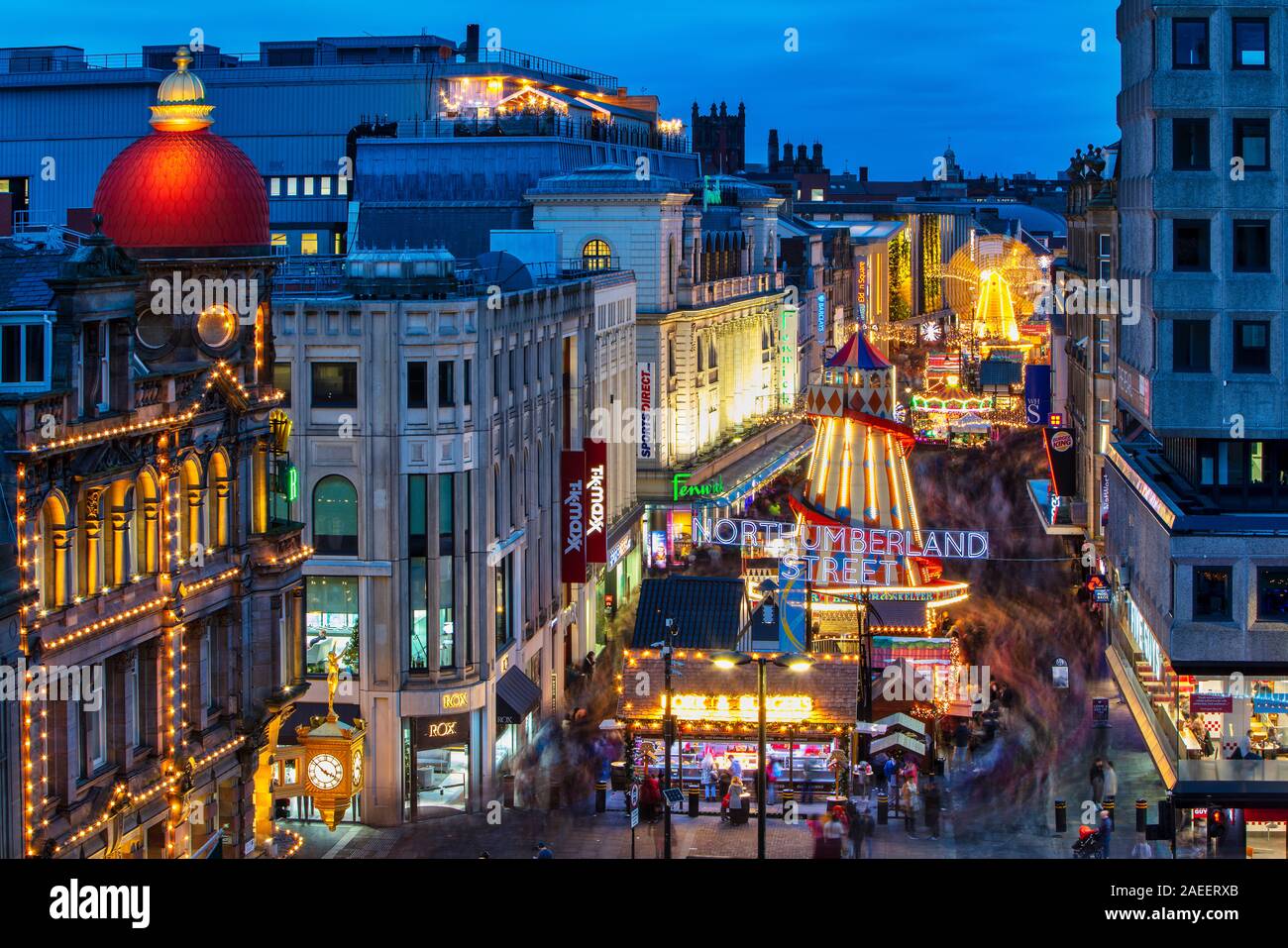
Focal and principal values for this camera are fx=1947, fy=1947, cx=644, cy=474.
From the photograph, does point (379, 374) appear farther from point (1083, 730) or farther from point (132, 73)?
point (132, 73)

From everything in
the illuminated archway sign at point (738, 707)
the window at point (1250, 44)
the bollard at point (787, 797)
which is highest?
the window at point (1250, 44)

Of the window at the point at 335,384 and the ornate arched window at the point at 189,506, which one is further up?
the window at the point at 335,384

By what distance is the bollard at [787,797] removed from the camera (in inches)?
1642

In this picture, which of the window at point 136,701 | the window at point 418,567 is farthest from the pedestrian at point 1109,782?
the window at point 136,701

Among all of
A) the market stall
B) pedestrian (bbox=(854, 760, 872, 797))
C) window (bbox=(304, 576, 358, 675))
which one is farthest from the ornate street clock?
pedestrian (bbox=(854, 760, 872, 797))

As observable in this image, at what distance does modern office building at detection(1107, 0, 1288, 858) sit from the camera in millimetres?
38312

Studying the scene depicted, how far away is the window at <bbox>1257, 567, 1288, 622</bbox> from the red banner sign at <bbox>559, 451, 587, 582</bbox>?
73.8ft

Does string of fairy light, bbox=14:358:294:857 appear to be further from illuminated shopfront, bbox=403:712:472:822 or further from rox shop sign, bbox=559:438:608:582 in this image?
rox shop sign, bbox=559:438:608:582

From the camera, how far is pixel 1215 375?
41656mm

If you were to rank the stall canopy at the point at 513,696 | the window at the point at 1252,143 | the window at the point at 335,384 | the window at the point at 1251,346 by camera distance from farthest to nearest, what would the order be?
1. the stall canopy at the point at 513,696
2. the window at the point at 335,384
3. the window at the point at 1251,346
4. the window at the point at 1252,143

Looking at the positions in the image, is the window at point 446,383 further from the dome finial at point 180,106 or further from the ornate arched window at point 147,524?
the ornate arched window at point 147,524

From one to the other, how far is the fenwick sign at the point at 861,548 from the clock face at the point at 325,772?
16.9 m

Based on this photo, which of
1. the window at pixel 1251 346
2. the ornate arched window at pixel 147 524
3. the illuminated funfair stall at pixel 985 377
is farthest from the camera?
the illuminated funfair stall at pixel 985 377

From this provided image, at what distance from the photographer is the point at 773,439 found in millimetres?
105938
